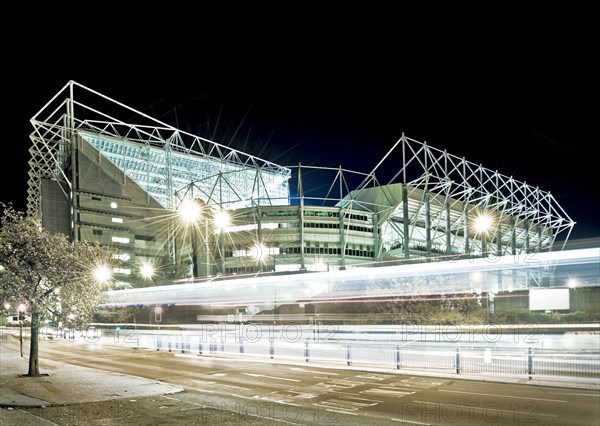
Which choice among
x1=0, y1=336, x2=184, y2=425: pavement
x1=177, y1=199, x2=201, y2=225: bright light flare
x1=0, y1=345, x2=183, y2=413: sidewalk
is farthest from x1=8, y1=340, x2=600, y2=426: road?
x1=177, y1=199, x2=201, y2=225: bright light flare

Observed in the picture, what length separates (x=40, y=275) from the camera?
20281 mm

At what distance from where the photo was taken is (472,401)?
1394 cm

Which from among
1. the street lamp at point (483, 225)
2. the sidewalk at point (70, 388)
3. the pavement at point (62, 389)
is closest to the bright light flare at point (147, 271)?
the street lamp at point (483, 225)

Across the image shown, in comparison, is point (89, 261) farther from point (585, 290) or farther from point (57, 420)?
point (585, 290)

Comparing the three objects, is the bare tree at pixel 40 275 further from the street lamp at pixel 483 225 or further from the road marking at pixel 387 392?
the street lamp at pixel 483 225

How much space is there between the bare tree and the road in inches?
158

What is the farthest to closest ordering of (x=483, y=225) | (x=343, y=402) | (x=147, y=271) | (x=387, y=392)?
1. (x=147, y=271)
2. (x=483, y=225)
3. (x=387, y=392)
4. (x=343, y=402)

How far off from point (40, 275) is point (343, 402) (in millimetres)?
12978

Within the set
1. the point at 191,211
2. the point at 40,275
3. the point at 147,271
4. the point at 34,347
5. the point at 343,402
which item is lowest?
the point at 343,402

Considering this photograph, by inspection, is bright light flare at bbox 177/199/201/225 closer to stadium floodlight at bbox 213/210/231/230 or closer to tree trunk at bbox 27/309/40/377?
stadium floodlight at bbox 213/210/231/230

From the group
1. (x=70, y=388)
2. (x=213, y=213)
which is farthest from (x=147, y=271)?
(x=70, y=388)

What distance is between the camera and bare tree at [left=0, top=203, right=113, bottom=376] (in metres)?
19.9

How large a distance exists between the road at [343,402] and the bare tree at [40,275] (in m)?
4.01

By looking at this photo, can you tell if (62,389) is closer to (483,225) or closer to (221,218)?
(221,218)
